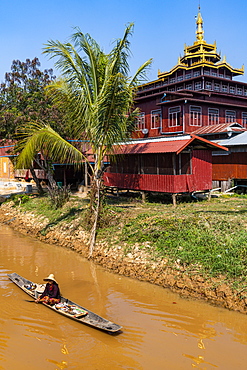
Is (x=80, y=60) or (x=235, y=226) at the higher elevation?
(x=80, y=60)

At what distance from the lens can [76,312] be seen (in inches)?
320

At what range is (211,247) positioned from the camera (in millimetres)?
10438

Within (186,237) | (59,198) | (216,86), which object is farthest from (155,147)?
(216,86)

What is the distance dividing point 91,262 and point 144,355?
6.29 m

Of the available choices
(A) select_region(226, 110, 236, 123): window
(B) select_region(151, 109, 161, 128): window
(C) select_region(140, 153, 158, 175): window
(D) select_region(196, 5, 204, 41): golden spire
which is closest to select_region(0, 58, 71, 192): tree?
(C) select_region(140, 153, 158, 175): window

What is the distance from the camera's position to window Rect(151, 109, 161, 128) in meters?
30.8

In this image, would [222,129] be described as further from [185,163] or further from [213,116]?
[185,163]

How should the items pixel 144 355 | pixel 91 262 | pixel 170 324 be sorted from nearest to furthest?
pixel 144 355 → pixel 170 324 → pixel 91 262

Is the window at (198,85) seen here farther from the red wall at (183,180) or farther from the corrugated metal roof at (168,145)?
the red wall at (183,180)

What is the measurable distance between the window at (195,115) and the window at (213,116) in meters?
1.31

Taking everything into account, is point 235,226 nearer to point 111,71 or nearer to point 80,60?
point 111,71

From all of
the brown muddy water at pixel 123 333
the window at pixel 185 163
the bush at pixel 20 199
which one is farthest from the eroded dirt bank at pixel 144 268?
the window at pixel 185 163

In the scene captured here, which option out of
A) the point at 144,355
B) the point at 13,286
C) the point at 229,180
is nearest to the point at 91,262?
the point at 13,286

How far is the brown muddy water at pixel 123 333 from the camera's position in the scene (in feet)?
21.2
